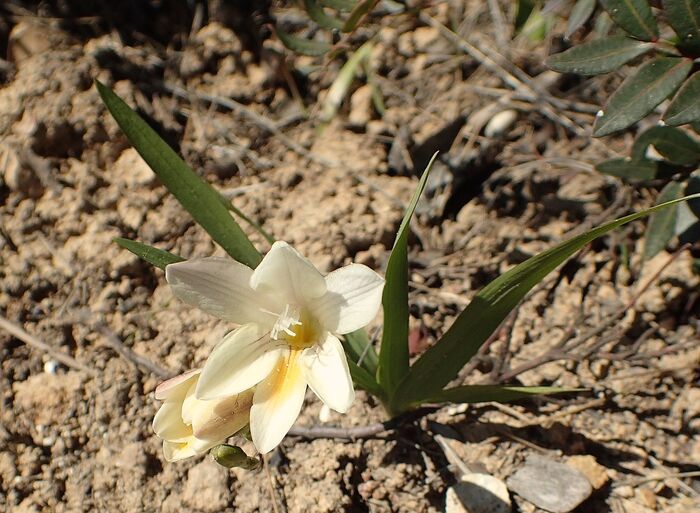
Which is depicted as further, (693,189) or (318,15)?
(318,15)

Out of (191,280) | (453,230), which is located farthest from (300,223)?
(191,280)

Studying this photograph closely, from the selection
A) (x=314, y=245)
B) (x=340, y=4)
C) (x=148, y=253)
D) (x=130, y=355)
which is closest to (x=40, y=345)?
(x=130, y=355)

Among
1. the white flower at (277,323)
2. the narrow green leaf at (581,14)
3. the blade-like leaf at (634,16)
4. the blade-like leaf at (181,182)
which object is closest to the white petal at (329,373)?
the white flower at (277,323)

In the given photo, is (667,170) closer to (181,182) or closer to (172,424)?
(181,182)

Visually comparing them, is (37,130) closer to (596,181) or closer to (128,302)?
(128,302)

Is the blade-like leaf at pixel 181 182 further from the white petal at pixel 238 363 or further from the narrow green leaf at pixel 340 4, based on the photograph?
the narrow green leaf at pixel 340 4

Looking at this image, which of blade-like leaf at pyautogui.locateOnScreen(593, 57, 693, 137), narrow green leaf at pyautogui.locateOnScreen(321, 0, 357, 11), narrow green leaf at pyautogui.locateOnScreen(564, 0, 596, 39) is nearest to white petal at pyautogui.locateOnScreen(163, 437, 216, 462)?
blade-like leaf at pyautogui.locateOnScreen(593, 57, 693, 137)

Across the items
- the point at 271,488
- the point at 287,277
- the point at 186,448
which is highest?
the point at 287,277
